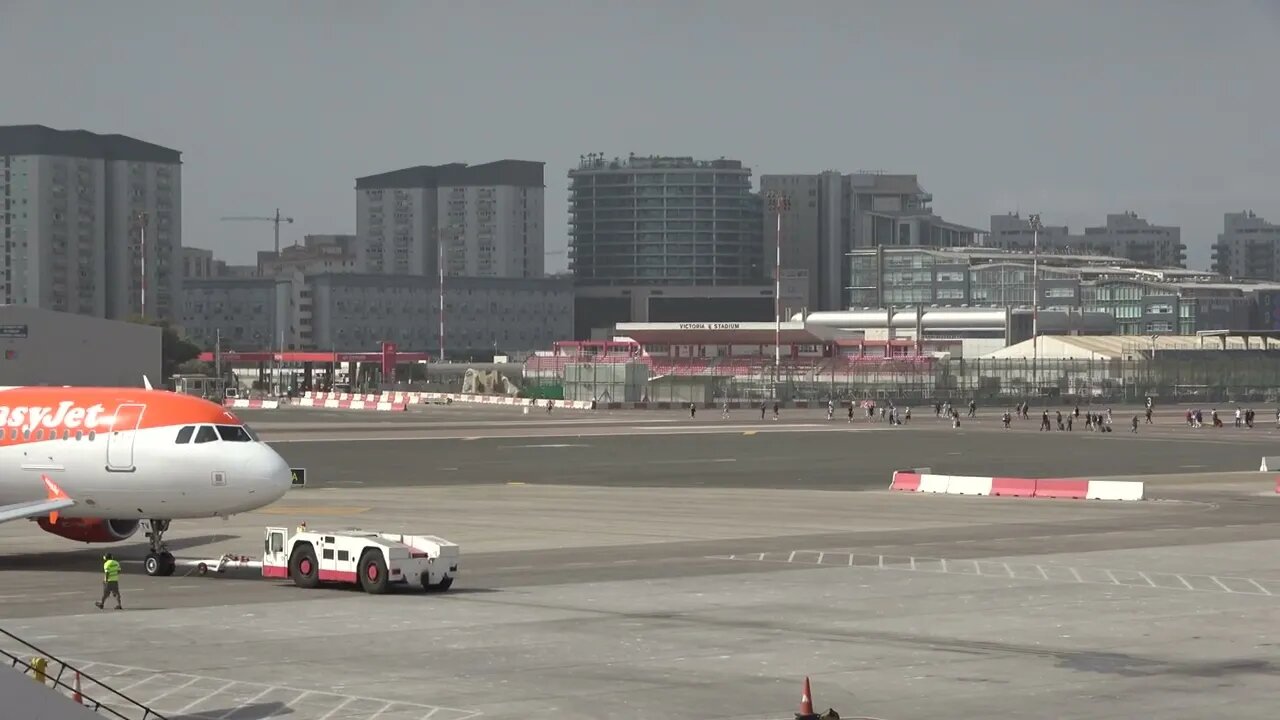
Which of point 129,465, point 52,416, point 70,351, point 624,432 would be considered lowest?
point 624,432

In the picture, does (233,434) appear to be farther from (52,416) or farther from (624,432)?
(624,432)

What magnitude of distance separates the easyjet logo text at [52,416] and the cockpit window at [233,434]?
332cm

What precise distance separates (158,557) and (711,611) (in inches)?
598

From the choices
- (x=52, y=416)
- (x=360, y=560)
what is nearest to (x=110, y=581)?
(x=360, y=560)

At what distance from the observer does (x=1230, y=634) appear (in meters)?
36.3

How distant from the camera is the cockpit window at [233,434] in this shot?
1793 inches

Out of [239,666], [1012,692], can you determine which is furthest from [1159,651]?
[239,666]

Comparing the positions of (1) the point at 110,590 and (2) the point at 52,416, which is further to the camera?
(2) the point at 52,416

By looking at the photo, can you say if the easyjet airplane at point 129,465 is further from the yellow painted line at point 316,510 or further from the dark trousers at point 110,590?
the yellow painted line at point 316,510

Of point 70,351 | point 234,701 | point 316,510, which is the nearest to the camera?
point 234,701

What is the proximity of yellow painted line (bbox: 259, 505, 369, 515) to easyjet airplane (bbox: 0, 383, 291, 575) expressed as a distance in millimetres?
18353

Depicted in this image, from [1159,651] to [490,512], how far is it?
37195mm

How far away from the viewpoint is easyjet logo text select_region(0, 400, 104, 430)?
46312mm

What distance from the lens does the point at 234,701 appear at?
28.4m
